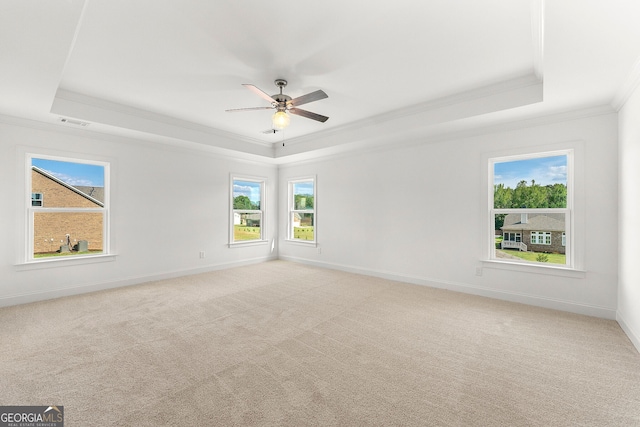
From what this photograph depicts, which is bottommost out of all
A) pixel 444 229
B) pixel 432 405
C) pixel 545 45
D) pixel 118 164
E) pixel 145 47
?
pixel 432 405

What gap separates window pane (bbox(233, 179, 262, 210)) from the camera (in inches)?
249

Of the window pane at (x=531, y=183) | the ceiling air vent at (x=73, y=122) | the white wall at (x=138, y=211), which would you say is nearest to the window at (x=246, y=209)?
the white wall at (x=138, y=211)

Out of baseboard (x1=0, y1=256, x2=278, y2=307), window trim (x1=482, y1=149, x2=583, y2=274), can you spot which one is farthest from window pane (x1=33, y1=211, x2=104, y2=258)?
window trim (x1=482, y1=149, x2=583, y2=274)

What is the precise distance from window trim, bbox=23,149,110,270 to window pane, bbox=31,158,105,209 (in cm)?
6

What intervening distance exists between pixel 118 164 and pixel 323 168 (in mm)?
3611

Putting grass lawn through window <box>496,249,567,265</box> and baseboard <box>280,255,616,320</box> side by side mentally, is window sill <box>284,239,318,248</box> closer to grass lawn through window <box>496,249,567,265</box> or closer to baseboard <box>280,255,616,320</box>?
baseboard <box>280,255,616,320</box>

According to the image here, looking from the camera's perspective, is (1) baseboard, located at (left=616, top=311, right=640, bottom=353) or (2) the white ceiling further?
(1) baseboard, located at (left=616, top=311, right=640, bottom=353)

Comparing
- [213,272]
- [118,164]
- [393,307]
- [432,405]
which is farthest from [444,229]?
[118,164]

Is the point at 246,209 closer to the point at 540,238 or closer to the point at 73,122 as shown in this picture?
the point at 73,122

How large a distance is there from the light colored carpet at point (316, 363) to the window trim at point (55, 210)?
60 cm

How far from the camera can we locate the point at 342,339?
2729 millimetres

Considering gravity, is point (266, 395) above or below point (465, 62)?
below

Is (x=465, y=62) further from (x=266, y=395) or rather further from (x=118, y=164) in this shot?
(x=118, y=164)

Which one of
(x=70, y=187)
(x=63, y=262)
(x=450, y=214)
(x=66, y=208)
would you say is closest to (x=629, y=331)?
(x=450, y=214)
